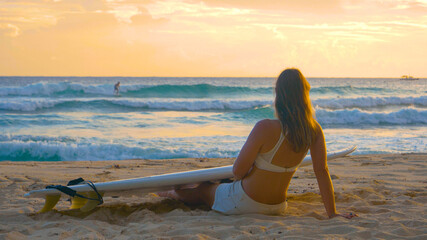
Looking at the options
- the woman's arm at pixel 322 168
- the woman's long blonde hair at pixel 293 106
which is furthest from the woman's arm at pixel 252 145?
the woman's arm at pixel 322 168

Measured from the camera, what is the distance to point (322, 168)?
10.2ft

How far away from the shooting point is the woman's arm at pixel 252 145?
114 inches

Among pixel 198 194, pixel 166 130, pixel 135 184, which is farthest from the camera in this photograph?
pixel 166 130

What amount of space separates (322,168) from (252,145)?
599mm

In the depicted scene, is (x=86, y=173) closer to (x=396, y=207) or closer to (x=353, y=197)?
(x=353, y=197)

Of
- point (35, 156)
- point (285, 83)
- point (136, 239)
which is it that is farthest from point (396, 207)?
point (35, 156)

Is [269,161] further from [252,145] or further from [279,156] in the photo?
[252,145]

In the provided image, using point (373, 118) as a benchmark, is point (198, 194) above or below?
above

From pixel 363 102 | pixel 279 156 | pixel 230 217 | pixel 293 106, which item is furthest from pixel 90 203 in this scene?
pixel 363 102

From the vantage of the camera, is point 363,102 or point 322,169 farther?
point 363,102

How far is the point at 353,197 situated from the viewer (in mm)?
4086

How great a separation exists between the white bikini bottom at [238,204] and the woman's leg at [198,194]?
0.17 metres

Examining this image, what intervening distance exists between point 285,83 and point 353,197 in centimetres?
178

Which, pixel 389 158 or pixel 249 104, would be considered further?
pixel 249 104
